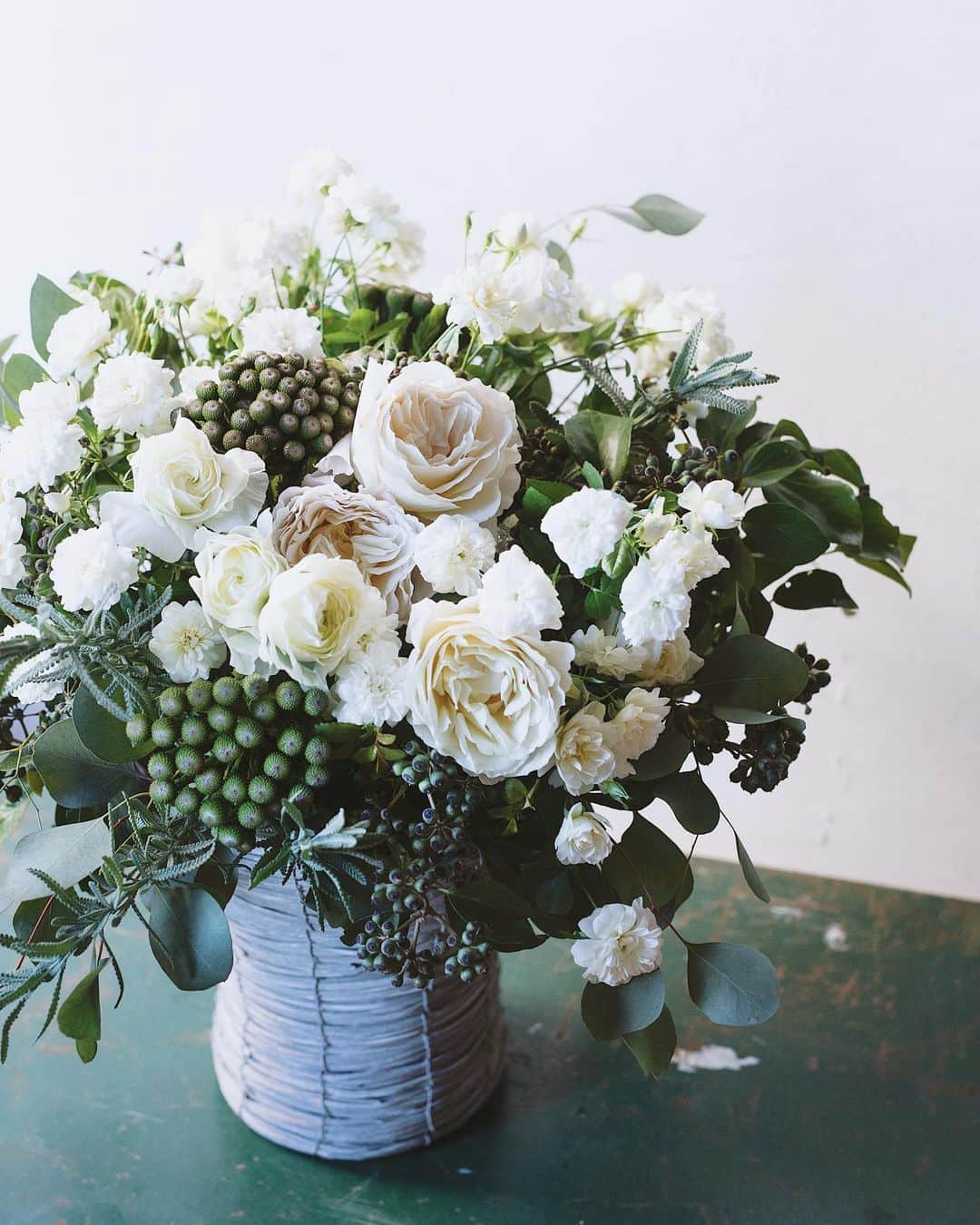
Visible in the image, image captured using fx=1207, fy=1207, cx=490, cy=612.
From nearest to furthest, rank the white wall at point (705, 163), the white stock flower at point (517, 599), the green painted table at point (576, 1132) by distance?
the white stock flower at point (517, 599)
the green painted table at point (576, 1132)
the white wall at point (705, 163)

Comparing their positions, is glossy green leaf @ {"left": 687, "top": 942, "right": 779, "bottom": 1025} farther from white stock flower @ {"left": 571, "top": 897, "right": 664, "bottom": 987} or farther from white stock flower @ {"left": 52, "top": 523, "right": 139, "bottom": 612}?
white stock flower @ {"left": 52, "top": 523, "right": 139, "bottom": 612}

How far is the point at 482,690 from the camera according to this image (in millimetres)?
579

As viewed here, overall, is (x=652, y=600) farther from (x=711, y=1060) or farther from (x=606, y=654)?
(x=711, y=1060)

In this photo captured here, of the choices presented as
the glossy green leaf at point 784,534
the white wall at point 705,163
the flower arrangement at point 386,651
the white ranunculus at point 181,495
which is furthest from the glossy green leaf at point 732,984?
the white wall at point 705,163

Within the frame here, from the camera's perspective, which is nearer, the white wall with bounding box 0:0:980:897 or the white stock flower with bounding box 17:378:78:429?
the white stock flower with bounding box 17:378:78:429

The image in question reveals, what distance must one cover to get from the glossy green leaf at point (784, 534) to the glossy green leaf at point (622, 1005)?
10.2 inches

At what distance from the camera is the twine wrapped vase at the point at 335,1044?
2.43 ft

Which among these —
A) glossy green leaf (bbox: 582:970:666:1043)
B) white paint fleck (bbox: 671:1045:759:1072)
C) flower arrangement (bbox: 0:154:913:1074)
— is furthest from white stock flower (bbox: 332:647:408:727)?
white paint fleck (bbox: 671:1045:759:1072)

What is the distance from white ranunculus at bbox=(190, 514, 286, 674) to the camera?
0.58 meters

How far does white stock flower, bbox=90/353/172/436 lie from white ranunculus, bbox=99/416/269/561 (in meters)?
0.04

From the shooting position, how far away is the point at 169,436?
0.59 meters

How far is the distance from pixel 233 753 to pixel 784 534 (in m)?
0.36

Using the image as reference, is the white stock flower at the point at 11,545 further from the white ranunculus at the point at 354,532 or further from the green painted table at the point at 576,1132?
the green painted table at the point at 576,1132

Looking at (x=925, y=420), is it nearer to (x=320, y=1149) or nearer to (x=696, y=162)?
(x=696, y=162)
